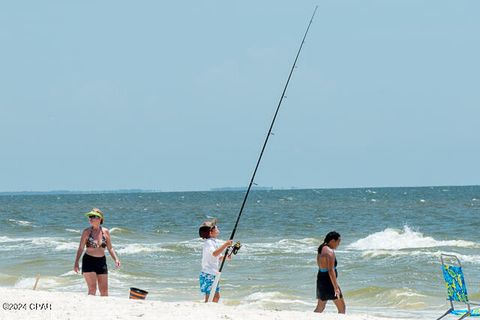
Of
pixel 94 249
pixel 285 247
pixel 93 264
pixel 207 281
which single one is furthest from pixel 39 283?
pixel 285 247

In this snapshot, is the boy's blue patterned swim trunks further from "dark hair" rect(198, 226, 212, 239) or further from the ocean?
the ocean

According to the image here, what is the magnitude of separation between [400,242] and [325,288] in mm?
19982

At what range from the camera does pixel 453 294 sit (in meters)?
8.92

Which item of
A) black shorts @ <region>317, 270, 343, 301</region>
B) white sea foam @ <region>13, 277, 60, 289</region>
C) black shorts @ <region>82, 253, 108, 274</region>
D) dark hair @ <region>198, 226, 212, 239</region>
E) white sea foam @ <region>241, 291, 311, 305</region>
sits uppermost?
white sea foam @ <region>13, 277, 60, 289</region>

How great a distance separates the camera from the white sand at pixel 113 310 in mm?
8203

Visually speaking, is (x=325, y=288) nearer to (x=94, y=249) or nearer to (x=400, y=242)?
(x=94, y=249)

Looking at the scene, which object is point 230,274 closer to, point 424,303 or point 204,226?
point 424,303

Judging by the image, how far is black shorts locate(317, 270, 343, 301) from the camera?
9.15 m

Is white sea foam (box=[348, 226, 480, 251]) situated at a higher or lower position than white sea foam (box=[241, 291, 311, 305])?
higher

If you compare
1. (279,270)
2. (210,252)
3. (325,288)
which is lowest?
(325,288)

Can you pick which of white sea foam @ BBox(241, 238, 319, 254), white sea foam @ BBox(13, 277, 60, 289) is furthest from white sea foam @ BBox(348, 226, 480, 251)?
white sea foam @ BBox(13, 277, 60, 289)

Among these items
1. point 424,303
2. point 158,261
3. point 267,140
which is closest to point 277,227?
point 158,261

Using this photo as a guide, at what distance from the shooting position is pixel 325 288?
9.18m

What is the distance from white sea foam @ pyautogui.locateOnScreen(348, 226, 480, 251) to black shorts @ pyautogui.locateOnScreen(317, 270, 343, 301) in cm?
1575
